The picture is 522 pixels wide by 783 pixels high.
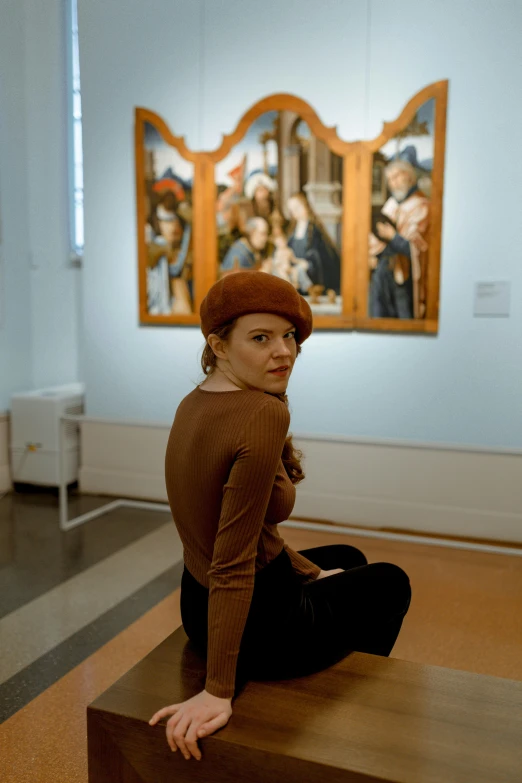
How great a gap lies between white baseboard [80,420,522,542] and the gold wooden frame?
2.68 feet

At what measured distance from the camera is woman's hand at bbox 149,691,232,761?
4.33ft

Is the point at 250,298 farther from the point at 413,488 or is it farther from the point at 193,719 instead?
the point at 413,488

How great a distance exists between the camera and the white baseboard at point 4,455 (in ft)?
17.8

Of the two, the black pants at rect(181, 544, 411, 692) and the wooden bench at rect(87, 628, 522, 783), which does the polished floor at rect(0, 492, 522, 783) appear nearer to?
the wooden bench at rect(87, 628, 522, 783)

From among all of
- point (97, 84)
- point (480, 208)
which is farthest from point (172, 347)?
point (480, 208)

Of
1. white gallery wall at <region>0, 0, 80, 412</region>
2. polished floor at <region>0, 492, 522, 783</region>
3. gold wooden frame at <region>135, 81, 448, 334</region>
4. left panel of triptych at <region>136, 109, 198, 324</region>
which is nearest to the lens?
polished floor at <region>0, 492, 522, 783</region>

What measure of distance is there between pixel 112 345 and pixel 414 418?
233 cm

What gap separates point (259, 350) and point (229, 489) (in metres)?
0.31

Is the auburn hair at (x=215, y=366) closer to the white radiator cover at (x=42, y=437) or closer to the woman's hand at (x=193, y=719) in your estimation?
the woman's hand at (x=193, y=719)

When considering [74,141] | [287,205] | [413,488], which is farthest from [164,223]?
[413,488]

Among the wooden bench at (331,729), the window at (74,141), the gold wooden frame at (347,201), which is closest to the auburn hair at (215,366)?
the wooden bench at (331,729)

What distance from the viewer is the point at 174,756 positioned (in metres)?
1.37

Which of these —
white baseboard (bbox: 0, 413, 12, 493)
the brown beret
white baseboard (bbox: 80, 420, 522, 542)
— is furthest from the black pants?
white baseboard (bbox: 0, 413, 12, 493)

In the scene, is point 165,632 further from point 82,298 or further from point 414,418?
point 82,298
